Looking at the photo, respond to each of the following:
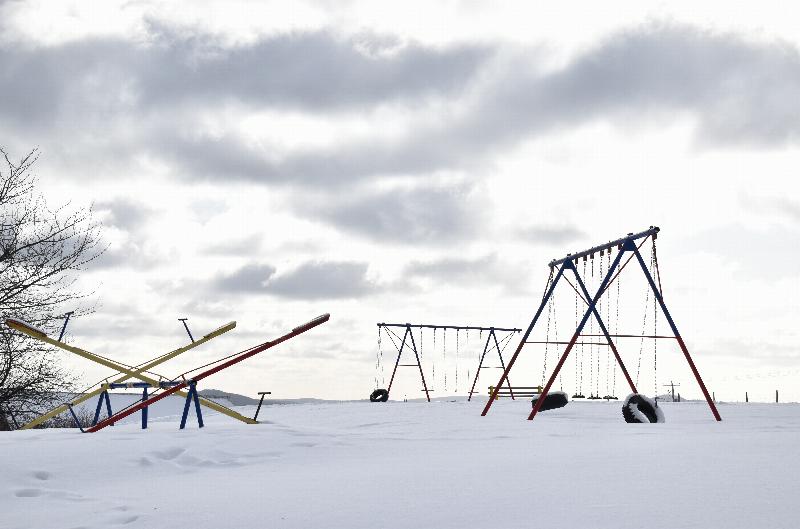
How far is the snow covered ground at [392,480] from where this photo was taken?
5.28 meters

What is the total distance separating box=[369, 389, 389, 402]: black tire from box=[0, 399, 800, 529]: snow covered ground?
21.9m

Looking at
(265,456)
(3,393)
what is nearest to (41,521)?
(265,456)

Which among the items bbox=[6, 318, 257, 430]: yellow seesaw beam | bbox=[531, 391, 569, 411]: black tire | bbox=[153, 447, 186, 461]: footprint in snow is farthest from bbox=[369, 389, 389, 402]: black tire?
bbox=[153, 447, 186, 461]: footprint in snow

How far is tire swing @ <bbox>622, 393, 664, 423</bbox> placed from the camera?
1593cm

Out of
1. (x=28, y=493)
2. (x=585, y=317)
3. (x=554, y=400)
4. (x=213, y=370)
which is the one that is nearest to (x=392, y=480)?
(x=28, y=493)

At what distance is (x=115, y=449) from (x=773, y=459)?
7.50m

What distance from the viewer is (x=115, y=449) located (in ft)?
29.5

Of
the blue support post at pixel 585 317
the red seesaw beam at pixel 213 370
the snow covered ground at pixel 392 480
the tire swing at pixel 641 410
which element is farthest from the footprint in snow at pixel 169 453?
the tire swing at pixel 641 410

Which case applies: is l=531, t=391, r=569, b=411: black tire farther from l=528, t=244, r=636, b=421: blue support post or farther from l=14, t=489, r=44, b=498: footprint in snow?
l=14, t=489, r=44, b=498: footprint in snow

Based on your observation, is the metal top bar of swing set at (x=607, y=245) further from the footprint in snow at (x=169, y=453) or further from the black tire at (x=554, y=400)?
the footprint in snow at (x=169, y=453)

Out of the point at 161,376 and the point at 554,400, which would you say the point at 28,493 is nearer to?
the point at 161,376

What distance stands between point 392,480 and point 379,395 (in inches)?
1067

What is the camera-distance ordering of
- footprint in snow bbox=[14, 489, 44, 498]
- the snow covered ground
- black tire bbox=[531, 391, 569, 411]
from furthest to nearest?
black tire bbox=[531, 391, 569, 411] → footprint in snow bbox=[14, 489, 44, 498] → the snow covered ground

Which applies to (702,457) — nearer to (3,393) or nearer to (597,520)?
(597,520)
